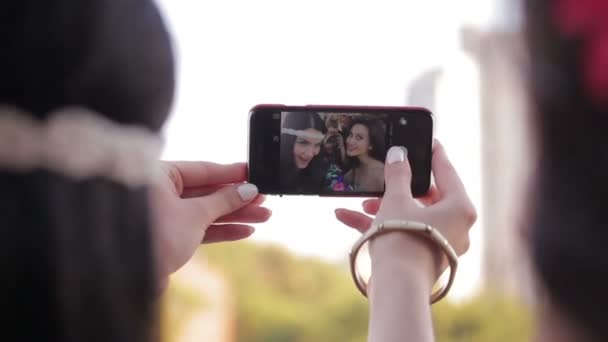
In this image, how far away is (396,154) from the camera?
613 millimetres

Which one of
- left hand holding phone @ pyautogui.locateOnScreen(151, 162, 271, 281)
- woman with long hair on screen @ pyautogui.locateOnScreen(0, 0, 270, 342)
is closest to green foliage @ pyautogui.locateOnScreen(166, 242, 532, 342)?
left hand holding phone @ pyautogui.locateOnScreen(151, 162, 271, 281)

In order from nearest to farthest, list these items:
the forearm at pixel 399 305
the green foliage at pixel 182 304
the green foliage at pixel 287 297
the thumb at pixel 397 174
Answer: the forearm at pixel 399 305 → the thumb at pixel 397 174 → the green foliage at pixel 182 304 → the green foliage at pixel 287 297

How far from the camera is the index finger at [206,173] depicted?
0.64 metres

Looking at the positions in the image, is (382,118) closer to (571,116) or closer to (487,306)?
(571,116)

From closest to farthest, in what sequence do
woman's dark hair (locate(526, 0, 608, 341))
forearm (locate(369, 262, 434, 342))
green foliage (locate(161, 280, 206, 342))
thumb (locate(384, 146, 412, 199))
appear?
woman's dark hair (locate(526, 0, 608, 341)) < forearm (locate(369, 262, 434, 342)) < thumb (locate(384, 146, 412, 199)) < green foliage (locate(161, 280, 206, 342))

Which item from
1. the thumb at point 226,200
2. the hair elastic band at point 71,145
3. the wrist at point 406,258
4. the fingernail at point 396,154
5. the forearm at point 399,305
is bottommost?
the forearm at point 399,305

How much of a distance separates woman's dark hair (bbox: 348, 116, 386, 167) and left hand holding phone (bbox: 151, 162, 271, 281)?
103 mm

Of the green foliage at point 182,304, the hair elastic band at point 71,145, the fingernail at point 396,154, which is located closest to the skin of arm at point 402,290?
the fingernail at point 396,154

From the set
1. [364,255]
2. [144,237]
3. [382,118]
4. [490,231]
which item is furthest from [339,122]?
[490,231]

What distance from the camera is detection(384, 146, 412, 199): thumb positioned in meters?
0.56

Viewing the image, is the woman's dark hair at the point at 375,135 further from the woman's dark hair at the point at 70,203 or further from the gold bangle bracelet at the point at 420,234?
the woman's dark hair at the point at 70,203

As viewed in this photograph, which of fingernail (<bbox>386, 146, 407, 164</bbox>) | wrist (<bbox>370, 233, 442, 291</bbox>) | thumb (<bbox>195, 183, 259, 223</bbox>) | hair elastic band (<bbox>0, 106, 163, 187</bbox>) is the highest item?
hair elastic band (<bbox>0, 106, 163, 187</bbox>)

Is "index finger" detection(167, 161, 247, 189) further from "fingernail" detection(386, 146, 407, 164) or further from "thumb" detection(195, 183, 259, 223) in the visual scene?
"fingernail" detection(386, 146, 407, 164)

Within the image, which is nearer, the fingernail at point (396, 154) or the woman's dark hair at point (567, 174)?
the woman's dark hair at point (567, 174)
